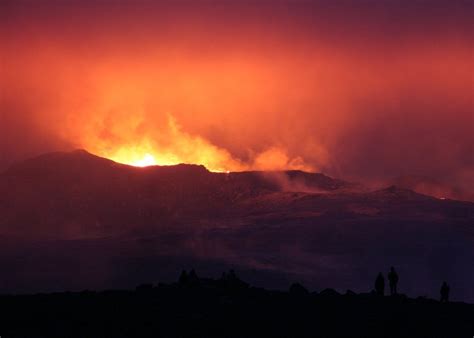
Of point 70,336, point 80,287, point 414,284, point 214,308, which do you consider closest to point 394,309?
point 214,308

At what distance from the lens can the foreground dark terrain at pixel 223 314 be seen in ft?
194

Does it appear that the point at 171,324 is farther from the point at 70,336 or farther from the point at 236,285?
the point at 236,285

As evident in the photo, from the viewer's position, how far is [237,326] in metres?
60.4

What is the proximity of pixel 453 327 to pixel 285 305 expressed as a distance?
9288mm

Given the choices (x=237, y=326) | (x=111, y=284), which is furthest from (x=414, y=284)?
(x=237, y=326)

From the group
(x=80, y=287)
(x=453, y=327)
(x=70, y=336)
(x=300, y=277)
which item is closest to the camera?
(x=70, y=336)

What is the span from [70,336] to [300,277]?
129191 millimetres

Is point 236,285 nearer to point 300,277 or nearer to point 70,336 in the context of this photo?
point 70,336

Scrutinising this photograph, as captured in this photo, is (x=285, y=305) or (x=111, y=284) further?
(x=111, y=284)

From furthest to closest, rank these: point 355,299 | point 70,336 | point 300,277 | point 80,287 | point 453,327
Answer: point 300,277
point 80,287
point 355,299
point 453,327
point 70,336

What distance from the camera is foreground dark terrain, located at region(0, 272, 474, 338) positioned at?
59.3 meters

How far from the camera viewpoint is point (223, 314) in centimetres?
6319

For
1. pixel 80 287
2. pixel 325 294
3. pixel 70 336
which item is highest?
pixel 80 287

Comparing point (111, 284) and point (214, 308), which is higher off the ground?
point (111, 284)
